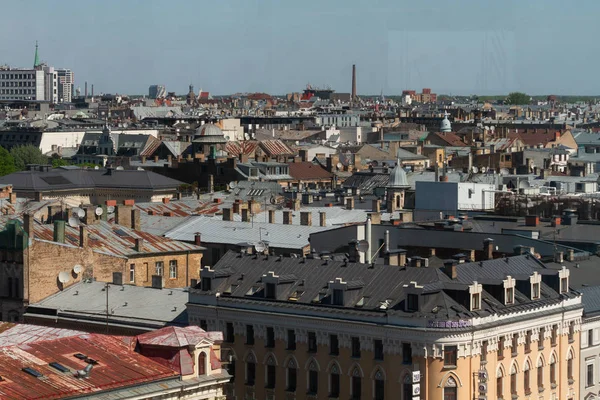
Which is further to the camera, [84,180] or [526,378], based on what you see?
[84,180]

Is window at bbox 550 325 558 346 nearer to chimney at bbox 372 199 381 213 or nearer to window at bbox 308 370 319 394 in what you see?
window at bbox 308 370 319 394

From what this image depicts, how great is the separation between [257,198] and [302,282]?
3986cm

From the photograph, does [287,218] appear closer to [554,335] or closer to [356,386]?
[554,335]

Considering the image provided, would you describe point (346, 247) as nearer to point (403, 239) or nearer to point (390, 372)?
point (403, 239)

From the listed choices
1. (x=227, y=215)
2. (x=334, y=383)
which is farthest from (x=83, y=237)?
(x=227, y=215)

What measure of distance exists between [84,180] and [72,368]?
59568 mm

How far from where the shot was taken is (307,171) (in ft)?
343

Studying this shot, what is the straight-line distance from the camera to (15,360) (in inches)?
1294

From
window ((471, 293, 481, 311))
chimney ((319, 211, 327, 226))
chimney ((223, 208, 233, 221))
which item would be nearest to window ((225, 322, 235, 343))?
window ((471, 293, 481, 311))

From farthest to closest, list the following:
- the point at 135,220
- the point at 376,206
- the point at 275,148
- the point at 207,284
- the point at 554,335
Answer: the point at 275,148, the point at 376,206, the point at 135,220, the point at 207,284, the point at 554,335

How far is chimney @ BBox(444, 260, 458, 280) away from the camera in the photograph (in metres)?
40.0

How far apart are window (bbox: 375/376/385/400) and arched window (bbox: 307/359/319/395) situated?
5.10 ft

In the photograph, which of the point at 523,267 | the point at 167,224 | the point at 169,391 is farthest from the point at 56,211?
the point at 169,391

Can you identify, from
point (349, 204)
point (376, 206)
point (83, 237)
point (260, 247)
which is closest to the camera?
point (260, 247)
